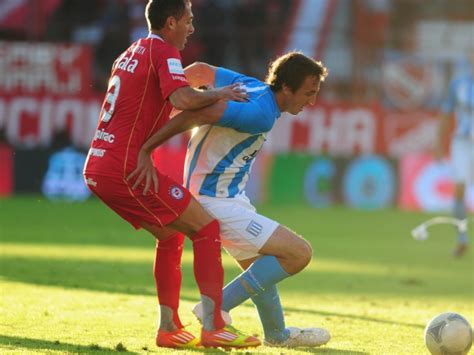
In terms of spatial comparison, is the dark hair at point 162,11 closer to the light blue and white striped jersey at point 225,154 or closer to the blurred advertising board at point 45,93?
the light blue and white striped jersey at point 225,154

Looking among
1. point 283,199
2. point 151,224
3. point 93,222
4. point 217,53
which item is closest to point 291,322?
point 151,224

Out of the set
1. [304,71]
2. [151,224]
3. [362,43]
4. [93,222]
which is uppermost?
[362,43]

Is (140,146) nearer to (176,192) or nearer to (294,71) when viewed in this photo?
(176,192)

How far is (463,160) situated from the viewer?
14.6m

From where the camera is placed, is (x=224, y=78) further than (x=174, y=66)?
Yes

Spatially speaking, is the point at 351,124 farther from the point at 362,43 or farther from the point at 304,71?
the point at 304,71

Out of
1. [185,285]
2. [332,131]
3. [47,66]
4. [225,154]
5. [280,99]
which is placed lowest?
[185,285]

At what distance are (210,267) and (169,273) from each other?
1.27ft

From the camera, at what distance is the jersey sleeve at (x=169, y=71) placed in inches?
246

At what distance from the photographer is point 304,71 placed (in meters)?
6.59

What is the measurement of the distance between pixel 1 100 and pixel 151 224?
14.8 meters

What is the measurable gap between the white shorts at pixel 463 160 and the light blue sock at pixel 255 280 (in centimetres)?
828

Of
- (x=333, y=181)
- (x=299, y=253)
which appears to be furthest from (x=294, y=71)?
(x=333, y=181)

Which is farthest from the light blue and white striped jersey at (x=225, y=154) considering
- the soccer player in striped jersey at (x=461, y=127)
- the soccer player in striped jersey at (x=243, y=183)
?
the soccer player in striped jersey at (x=461, y=127)
